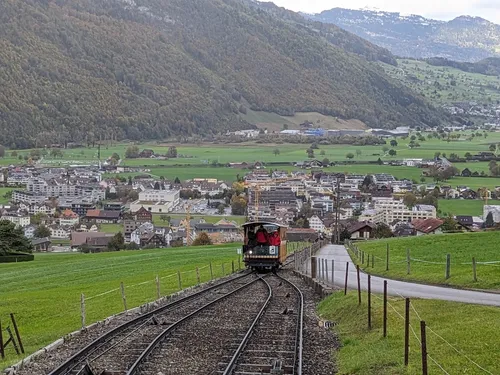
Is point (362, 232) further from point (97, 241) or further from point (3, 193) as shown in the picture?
point (3, 193)

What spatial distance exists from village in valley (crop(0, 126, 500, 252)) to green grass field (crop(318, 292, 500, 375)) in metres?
59.1

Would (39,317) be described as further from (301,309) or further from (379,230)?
(379,230)

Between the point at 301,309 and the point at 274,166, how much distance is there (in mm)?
164265

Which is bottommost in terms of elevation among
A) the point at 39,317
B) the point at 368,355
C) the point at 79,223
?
the point at 79,223

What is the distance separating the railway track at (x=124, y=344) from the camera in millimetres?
14805

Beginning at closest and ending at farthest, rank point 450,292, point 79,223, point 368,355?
point 368,355
point 450,292
point 79,223

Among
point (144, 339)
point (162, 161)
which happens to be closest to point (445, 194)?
point (162, 161)

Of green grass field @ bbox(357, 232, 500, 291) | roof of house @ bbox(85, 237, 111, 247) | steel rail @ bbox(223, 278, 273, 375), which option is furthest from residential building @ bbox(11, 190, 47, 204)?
steel rail @ bbox(223, 278, 273, 375)

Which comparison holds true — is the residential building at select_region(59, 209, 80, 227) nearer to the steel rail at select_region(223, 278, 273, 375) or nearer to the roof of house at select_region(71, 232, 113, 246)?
the roof of house at select_region(71, 232, 113, 246)

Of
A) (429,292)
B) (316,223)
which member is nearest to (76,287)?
(429,292)

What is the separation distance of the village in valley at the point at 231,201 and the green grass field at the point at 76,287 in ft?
119

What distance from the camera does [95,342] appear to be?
17.2 metres

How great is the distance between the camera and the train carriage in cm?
4197

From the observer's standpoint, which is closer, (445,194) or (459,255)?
(459,255)
